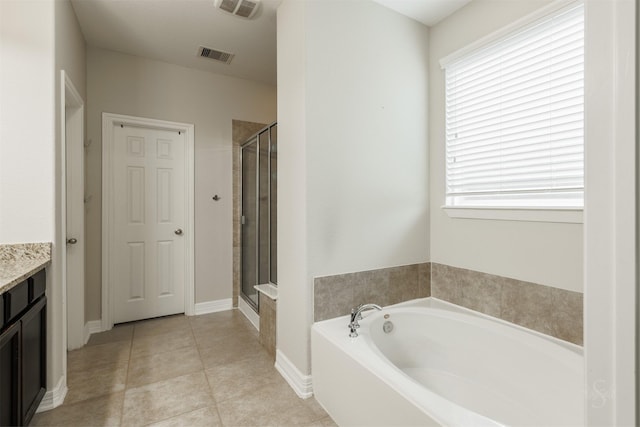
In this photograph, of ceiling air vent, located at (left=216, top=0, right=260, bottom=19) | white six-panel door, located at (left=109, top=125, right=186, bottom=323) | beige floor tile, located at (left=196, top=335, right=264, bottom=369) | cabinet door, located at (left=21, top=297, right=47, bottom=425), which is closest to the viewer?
cabinet door, located at (left=21, top=297, right=47, bottom=425)

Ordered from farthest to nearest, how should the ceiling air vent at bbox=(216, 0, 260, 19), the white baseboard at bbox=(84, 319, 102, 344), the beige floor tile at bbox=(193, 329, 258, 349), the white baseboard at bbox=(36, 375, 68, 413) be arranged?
the white baseboard at bbox=(84, 319, 102, 344)
the beige floor tile at bbox=(193, 329, 258, 349)
the ceiling air vent at bbox=(216, 0, 260, 19)
the white baseboard at bbox=(36, 375, 68, 413)

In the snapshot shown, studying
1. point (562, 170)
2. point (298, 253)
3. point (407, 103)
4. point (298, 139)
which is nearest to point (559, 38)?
point (562, 170)

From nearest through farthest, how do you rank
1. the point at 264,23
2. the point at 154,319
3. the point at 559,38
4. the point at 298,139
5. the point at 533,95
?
the point at 559,38 < the point at 533,95 < the point at 298,139 < the point at 264,23 < the point at 154,319

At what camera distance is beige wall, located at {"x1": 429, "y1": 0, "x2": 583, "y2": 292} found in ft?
5.76

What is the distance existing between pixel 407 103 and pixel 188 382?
2436 mm

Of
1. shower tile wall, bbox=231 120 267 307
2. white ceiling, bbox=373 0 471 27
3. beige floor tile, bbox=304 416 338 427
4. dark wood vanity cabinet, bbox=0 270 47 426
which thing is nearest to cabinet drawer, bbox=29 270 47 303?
dark wood vanity cabinet, bbox=0 270 47 426

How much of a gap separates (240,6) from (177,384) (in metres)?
2.62

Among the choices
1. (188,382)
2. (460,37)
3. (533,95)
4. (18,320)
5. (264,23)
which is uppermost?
(264,23)

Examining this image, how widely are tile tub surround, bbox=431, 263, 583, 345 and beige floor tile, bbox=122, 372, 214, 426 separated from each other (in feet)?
5.77

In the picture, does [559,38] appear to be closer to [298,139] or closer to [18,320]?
[298,139]

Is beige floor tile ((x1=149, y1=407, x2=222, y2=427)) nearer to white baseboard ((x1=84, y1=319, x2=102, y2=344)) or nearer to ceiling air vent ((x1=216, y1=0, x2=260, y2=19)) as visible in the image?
white baseboard ((x1=84, y1=319, x2=102, y2=344))

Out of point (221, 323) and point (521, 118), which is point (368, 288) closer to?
point (521, 118)

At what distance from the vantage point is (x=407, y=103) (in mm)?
2367

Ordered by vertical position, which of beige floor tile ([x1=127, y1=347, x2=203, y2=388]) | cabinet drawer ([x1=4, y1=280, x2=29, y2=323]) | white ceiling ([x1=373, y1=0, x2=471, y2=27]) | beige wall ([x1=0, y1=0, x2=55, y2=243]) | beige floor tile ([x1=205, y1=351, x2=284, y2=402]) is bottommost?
beige floor tile ([x1=205, y1=351, x2=284, y2=402])
